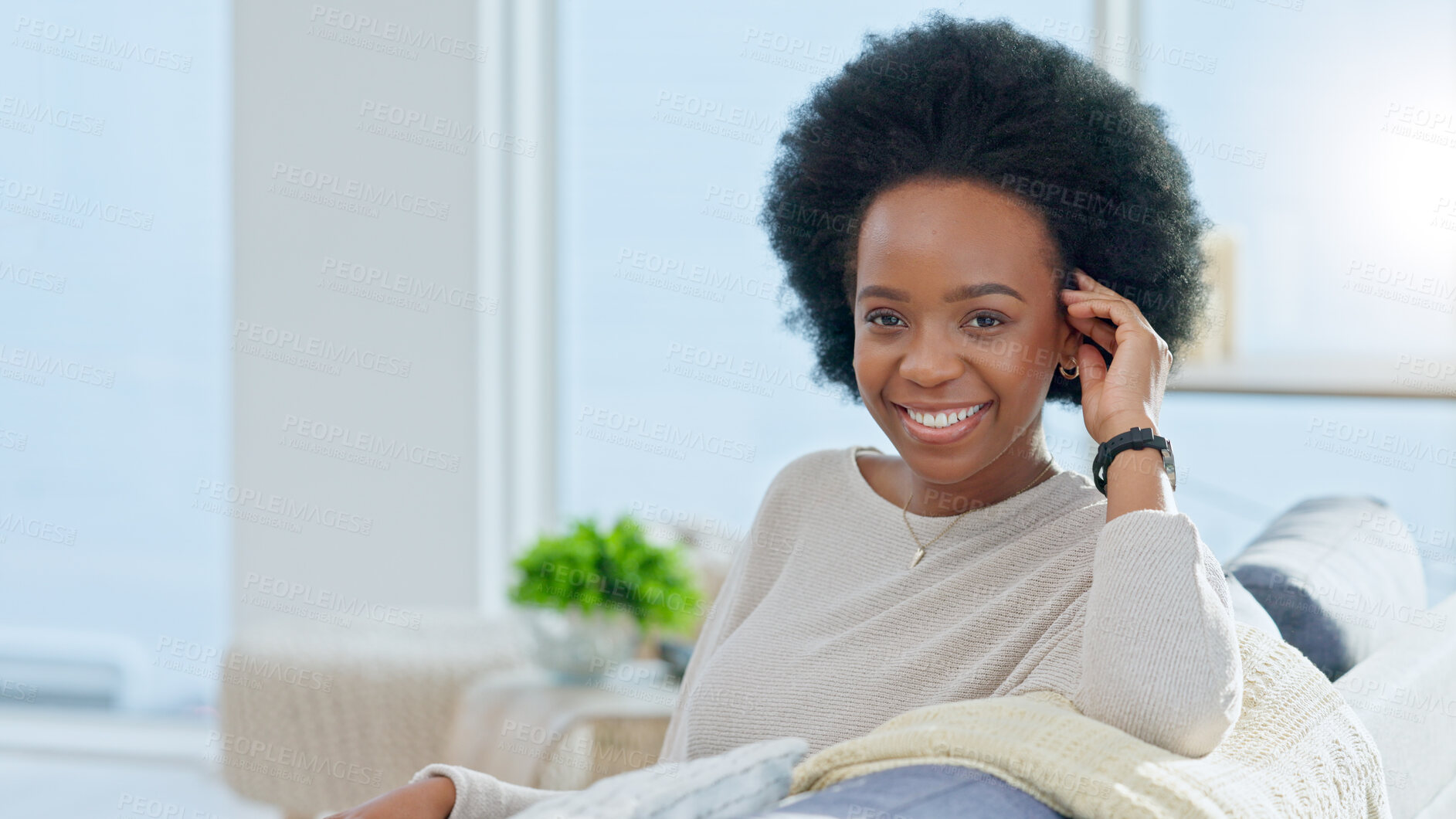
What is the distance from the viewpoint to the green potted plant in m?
2.76

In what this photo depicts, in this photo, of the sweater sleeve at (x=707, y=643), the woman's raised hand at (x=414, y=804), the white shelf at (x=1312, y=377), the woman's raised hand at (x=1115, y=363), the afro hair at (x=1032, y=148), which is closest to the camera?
the woman's raised hand at (x=414, y=804)

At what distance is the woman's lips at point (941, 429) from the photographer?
1.28 m

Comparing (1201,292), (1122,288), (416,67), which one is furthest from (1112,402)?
(416,67)

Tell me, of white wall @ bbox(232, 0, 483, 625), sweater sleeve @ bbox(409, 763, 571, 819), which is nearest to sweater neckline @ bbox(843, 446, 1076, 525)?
sweater sleeve @ bbox(409, 763, 571, 819)

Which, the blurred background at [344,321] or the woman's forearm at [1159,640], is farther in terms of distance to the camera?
the blurred background at [344,321]

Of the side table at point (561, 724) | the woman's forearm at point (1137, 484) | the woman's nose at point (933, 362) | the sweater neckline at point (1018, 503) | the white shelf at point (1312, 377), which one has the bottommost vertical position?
the side table at point (561, 724)

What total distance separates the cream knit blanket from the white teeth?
0.31 meters

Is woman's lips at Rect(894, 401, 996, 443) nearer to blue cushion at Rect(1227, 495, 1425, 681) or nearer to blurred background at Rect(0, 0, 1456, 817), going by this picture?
blue cushion at Rect(1227, 495, 1425, 681)

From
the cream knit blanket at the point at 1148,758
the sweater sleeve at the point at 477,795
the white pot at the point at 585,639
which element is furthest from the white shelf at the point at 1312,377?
the sweater sleeve at the point at 477,795

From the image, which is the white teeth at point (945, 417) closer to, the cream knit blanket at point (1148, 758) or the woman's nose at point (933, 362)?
the woman's nose at point (933, 362)

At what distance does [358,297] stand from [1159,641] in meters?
3.72

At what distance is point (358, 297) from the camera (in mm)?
4309

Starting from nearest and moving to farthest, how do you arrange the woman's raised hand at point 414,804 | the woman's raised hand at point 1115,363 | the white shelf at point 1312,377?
the woman's raised hand at point 414,804 → the woman's raised hand at point 1115,363 → the white shelf at point 1312,377

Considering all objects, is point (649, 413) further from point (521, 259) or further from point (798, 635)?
point (798, 635)
